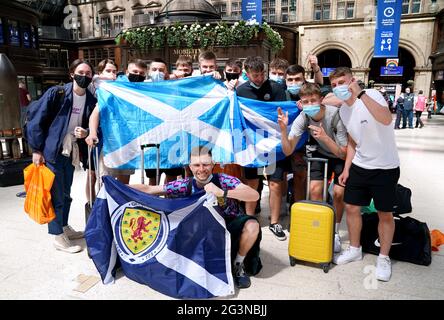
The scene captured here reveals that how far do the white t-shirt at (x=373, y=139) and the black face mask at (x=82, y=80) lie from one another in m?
2.60

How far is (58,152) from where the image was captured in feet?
11.1

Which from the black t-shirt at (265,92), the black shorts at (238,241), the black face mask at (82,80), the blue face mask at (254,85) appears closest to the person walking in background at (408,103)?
the black t-shirt at (265,92)

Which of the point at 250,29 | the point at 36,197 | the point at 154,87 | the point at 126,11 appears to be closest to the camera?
the point at 36,197

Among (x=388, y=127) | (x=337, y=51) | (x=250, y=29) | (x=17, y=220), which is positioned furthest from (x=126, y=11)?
(x=388, y=127)

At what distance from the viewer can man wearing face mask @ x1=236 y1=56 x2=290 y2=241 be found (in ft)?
12.5

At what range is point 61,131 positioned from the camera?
3373 millimetres

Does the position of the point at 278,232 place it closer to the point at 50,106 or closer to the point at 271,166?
the point at 271,166

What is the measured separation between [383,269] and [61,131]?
3326 millimetres

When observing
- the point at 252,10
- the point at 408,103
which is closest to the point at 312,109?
the point at 408,103

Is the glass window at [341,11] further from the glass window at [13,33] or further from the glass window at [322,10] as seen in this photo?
the glass window at [13,33]

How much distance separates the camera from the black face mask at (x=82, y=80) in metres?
3.38

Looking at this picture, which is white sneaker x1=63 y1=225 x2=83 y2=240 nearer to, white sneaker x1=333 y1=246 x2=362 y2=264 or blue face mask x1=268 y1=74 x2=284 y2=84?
white sneaker x1=333 y1=246 x2=362 y2=264
